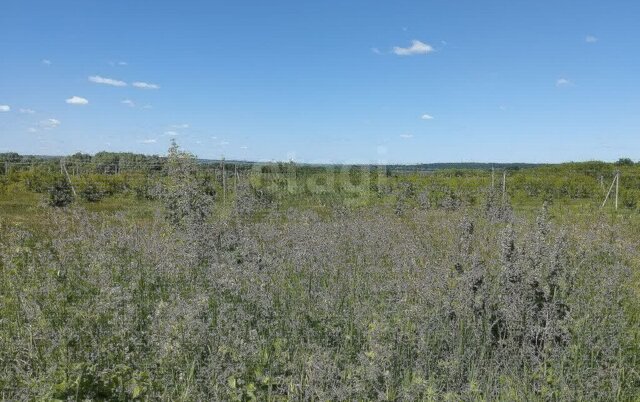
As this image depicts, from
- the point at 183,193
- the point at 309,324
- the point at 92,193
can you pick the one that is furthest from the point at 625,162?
the point at 309,324

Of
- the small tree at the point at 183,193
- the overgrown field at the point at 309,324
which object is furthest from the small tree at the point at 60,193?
the overgrown field at the point at 309,324

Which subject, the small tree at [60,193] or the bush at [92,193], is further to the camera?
the bush at [92,193]

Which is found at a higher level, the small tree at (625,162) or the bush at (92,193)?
the small tree at (625,162)

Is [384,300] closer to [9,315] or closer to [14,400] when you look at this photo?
[14,400]

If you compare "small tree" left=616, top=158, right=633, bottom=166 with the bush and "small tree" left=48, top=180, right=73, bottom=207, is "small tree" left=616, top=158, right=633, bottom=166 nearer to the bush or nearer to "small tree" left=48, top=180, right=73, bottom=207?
the bush

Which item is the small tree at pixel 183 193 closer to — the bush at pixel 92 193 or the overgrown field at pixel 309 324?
the overgrown field at pixel 309 324

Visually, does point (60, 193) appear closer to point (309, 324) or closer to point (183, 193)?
point (183, 193)

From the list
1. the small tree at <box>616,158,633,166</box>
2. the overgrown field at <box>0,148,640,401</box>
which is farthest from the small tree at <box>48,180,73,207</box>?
the small tree at <box>616,158,633,166</box>

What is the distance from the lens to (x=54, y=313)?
4645 mm

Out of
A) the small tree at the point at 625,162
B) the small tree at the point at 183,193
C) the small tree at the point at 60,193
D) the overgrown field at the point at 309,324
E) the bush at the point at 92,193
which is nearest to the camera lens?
the overgrown field at the point at 309,324

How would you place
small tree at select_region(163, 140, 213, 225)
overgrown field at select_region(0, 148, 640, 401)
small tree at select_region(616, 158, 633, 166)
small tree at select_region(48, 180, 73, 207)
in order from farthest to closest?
small tree at select_region(616, 158, 633, 166) < small tree at select_region(48, 180, 73, 207) < small tree at select_region(163, 140, 213, 225) < overgrown field at select_region(0, 148, 640, 401)

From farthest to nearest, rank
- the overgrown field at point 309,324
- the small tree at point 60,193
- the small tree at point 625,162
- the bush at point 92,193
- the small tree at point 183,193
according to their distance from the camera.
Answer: the small tree at point 625,162, the bush at point 92,193, the small tree at point 60,193, the small tree at point 183,193, the overgrown field at point 309,324

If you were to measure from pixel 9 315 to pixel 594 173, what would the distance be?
30636 mm

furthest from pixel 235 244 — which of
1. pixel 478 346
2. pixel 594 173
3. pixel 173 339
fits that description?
pixel 594 173
